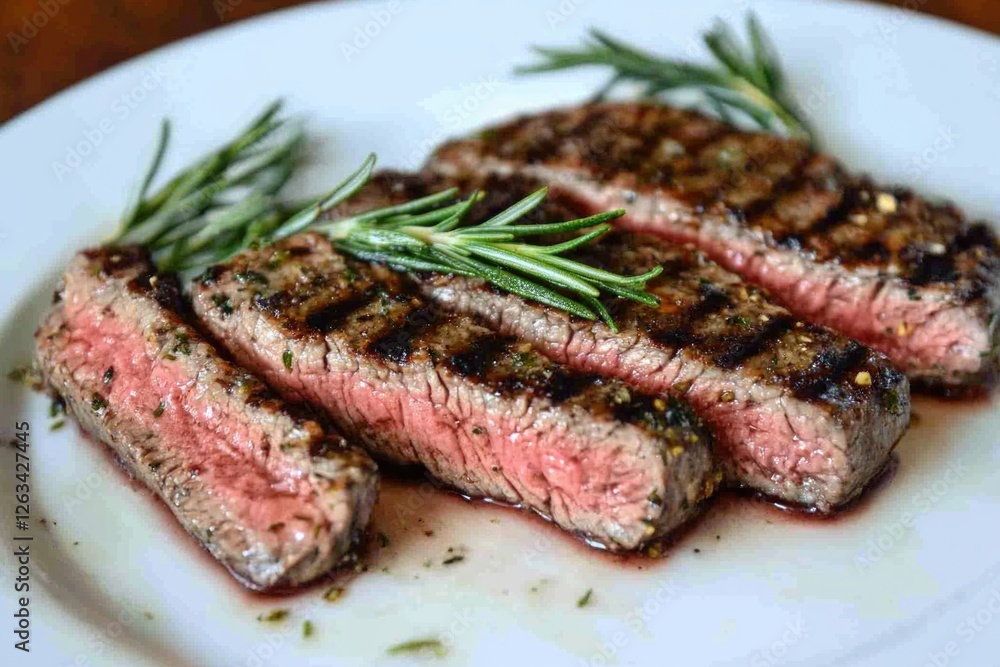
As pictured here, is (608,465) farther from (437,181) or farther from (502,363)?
(437,181)

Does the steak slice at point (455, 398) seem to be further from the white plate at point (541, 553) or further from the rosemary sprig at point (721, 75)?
the rosemary sprig at point (721, 75)

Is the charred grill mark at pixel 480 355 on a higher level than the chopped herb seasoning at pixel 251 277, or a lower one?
lower

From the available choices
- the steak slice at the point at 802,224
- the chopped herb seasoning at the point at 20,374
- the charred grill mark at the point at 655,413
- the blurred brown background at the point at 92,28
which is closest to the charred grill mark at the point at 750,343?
the charred grill mark at the point at 655,413

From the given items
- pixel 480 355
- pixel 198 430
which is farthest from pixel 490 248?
pixel 198 430

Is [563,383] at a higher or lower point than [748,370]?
higher

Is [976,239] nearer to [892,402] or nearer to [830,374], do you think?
[892,402]

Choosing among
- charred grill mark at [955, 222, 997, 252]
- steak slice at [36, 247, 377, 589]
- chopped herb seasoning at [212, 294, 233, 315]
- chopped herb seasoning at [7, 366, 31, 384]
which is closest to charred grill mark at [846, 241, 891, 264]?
charred grill mark at [955, 222, 997, 252]
